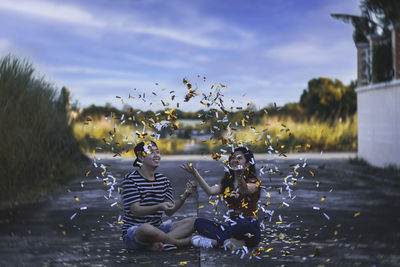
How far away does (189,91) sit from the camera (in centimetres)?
646

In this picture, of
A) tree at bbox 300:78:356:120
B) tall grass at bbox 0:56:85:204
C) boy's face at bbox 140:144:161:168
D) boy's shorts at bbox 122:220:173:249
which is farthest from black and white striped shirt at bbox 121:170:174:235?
tree at bbox 300:78:356:120

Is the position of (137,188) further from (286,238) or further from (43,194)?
(43,194)

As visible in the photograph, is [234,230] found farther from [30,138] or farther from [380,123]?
[380,123]

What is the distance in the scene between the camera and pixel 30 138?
458 inches

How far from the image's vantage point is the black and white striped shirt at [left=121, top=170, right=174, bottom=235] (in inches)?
253

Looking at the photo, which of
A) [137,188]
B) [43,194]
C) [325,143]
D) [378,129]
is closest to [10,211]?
[43,194]

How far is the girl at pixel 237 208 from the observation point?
6.36 metres

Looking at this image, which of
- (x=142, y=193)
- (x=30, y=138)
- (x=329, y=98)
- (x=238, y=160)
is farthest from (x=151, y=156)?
(x=329, y=98)

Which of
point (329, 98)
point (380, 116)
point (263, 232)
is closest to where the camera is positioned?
point (263, 232)

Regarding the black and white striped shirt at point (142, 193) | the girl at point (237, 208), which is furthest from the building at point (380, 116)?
the black and white striped shirt at point (142, 193)

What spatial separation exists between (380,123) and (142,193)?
12894mm

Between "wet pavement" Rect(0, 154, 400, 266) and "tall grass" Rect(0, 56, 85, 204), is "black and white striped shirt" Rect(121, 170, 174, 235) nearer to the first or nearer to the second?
"wet pavement" Rect(0, 154, 400, 266)

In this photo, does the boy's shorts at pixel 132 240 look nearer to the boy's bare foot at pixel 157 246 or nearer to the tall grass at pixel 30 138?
the boy's bare foot at pixel 157 246

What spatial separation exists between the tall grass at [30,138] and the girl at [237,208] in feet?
18.3
